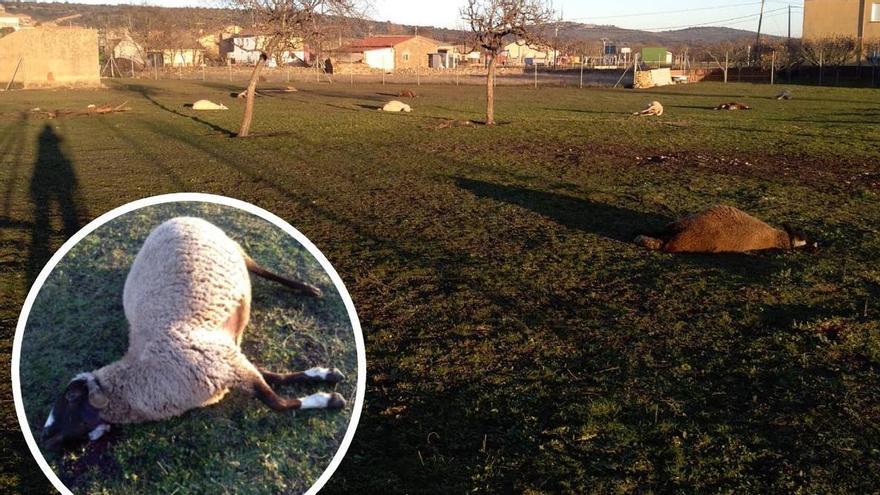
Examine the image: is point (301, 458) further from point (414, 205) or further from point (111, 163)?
point (111, 163)

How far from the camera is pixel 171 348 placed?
4.22 feet

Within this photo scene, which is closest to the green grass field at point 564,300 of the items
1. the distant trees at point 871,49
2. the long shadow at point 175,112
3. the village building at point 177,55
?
the long shadow at point 175,112

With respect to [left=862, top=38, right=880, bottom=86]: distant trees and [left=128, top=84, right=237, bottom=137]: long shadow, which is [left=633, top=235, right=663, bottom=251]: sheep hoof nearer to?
[left=128, top=84, right=237, bottom=137]: long shadow

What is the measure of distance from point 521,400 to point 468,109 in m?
26.2

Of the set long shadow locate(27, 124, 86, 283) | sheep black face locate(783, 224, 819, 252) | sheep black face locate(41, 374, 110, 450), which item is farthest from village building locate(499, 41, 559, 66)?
sheep black face locate(41, 374, 110, 450)

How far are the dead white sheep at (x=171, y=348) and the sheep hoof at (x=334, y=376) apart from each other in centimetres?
15

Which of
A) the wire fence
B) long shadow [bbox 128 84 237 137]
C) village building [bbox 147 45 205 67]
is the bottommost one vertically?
long shadow [bbox 128 84 237 137]

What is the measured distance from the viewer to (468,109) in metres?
30.0

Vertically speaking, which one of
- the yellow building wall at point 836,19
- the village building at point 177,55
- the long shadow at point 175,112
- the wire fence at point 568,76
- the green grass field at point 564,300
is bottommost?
the green grass field at point 564,300

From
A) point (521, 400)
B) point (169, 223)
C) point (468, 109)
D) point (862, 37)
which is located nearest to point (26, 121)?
point (468, 109)

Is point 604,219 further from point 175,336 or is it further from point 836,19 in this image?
point 836,19

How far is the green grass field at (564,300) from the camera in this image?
4.00 m

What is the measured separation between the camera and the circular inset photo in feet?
4.25

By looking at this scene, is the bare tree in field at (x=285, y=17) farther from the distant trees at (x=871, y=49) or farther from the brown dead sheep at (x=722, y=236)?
the distant trees at (x=871, y=49)
